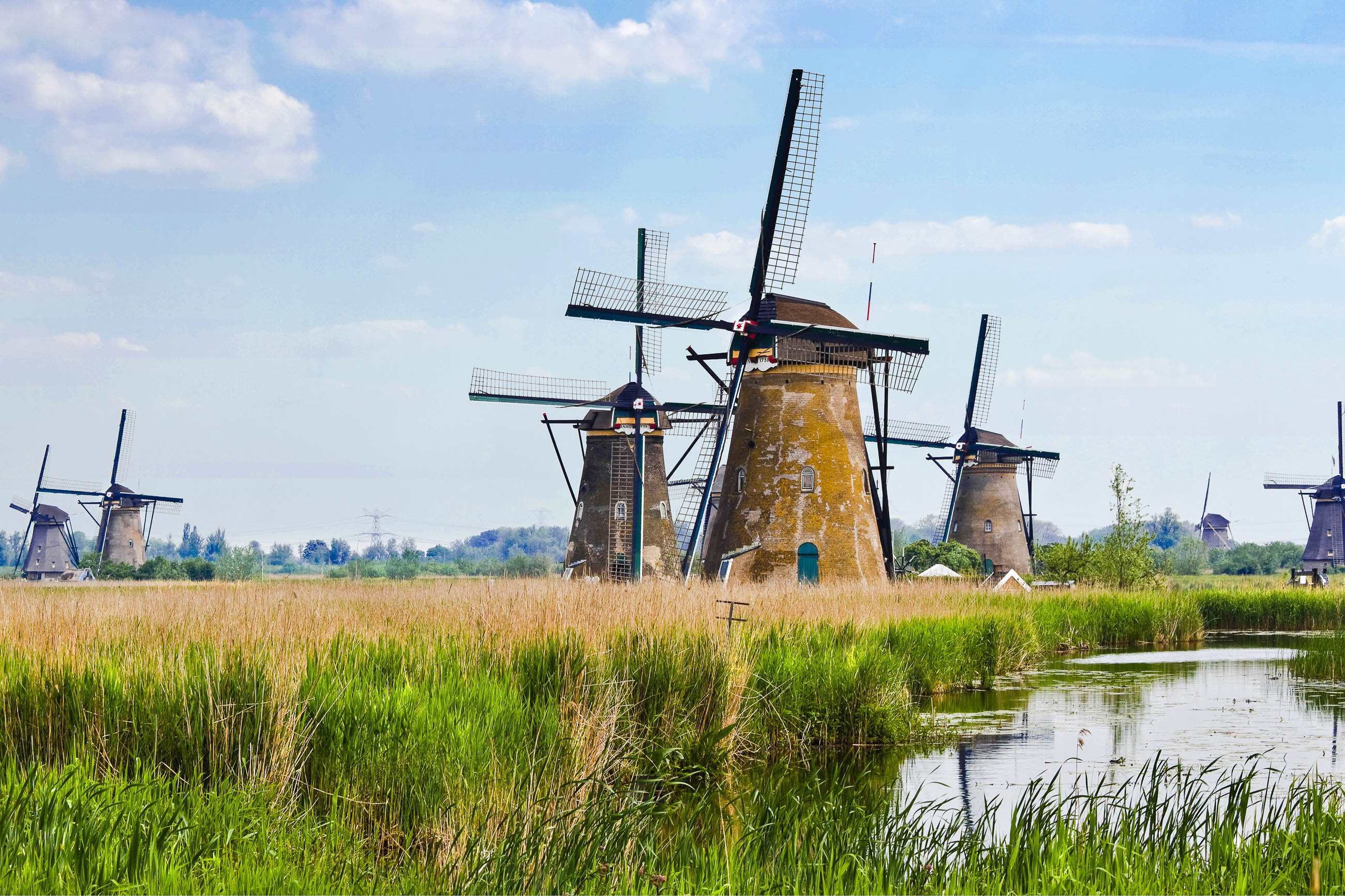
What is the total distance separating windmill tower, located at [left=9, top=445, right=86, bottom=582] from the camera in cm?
6200

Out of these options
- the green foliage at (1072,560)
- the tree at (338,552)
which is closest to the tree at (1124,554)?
the green foliage at (1072,560)

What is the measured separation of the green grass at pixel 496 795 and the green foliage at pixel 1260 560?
70571 mm

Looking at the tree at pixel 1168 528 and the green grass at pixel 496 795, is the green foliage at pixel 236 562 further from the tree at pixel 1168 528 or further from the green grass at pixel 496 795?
the tree at pixel 1168 528

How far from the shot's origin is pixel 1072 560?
3369 centimetres

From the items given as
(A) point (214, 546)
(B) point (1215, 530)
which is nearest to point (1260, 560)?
(B) point (1215, 530)

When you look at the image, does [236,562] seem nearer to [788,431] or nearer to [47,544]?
[47,544]

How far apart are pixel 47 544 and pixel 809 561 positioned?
176ft

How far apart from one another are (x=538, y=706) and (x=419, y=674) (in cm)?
92

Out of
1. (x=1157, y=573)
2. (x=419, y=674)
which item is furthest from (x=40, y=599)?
(x=1157, y=573)

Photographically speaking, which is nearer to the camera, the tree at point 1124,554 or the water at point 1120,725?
the water at point 1120,725

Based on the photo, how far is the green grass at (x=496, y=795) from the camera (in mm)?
4945

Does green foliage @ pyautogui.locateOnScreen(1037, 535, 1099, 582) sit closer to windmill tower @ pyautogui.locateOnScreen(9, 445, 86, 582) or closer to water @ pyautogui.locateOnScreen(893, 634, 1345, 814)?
water @ pyautogui.locateOnScreen(893, 634, 1345, 814)

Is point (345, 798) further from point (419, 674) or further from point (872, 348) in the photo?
point (872, 348)

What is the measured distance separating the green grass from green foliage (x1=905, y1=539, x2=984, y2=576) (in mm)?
25943
